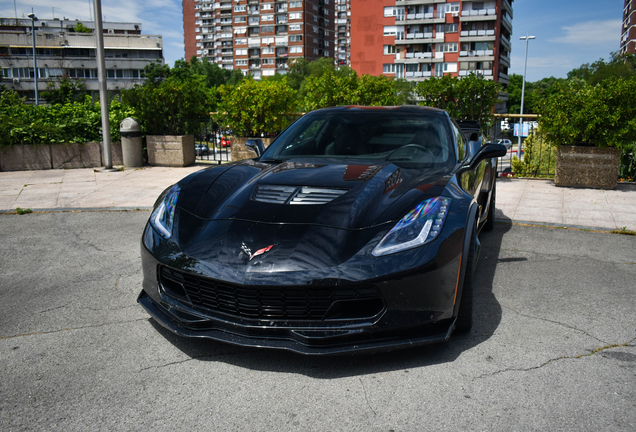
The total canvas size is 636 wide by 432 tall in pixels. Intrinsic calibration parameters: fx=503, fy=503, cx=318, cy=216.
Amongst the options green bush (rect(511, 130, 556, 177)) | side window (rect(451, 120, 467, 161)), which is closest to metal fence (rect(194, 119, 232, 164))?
green bush (rect(511, 130, 556, 177))

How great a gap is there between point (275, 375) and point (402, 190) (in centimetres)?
135

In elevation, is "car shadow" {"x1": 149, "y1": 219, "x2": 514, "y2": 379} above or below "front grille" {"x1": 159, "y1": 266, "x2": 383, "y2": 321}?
below

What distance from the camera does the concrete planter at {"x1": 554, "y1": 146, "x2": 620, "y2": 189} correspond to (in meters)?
8.84

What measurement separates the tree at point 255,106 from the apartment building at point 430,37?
233 feet

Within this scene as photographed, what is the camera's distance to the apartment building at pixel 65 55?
89062mm

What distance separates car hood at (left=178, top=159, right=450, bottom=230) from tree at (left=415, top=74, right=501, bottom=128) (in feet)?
24.7

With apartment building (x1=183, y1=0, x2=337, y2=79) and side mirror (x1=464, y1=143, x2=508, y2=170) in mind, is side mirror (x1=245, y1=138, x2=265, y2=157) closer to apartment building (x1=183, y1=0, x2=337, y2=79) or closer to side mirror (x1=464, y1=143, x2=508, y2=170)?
side mirror (x1=464, y1=143, x2=508, y2=170)

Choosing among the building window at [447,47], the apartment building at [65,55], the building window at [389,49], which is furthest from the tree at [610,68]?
the apartment building at [65,55]

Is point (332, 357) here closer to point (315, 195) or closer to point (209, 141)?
point (315, 195)

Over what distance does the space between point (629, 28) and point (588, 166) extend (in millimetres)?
117781

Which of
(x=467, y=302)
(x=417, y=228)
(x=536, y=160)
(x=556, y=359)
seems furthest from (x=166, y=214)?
(x=536, y=160)

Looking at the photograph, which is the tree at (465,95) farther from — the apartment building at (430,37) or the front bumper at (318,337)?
the apartment building at (430,37)

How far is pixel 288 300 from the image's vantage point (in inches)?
102

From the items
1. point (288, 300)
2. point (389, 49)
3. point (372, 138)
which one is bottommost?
point (288, 300)
